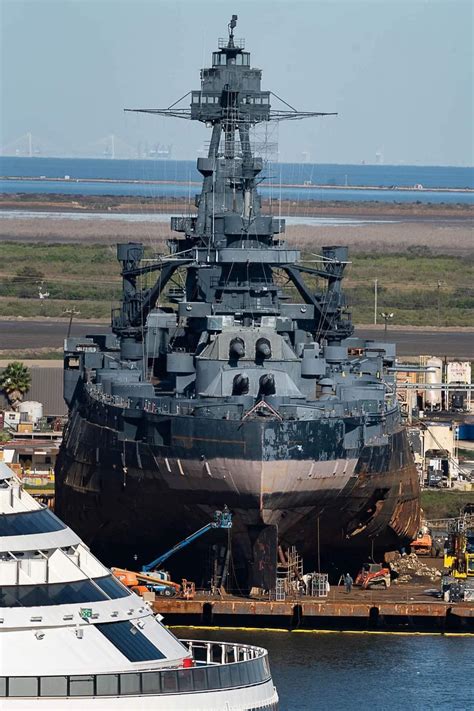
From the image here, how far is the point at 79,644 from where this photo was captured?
4753 cm

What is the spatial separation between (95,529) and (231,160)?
53.1 ft

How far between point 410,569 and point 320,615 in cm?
919

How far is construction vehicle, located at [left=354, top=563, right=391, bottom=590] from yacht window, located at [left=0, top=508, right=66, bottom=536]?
30.5 m

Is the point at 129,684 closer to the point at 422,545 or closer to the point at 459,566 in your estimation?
the point at 459,566

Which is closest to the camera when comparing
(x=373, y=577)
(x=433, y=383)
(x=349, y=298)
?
(x=373, y=577)

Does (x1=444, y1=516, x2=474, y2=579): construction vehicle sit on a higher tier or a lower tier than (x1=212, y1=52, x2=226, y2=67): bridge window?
lower

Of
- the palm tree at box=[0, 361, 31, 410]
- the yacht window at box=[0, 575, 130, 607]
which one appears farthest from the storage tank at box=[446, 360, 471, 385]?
the yacht window at box=[0, 575, 130, 607]

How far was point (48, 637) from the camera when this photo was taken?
4753cm

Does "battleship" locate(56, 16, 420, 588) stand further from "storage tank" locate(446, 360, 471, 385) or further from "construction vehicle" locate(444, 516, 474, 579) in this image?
"storage tank" locate(446, 360, 471, 385)

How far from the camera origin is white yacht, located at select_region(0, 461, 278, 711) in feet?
154

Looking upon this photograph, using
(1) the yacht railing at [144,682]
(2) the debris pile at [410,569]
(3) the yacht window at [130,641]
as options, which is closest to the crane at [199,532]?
(2) the debris pile at [410,569]

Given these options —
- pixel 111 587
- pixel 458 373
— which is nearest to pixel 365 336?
pixel 458 373

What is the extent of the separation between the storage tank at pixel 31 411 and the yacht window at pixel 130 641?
204ft

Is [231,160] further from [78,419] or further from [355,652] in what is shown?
[355,652]
